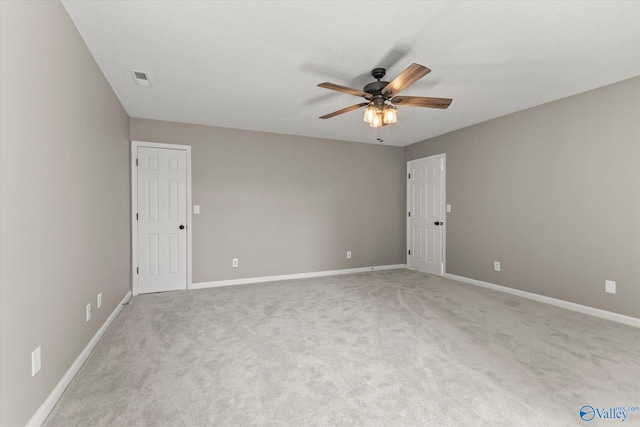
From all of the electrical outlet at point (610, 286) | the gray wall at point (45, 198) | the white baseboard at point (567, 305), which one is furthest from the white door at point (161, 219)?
the electrical outlet at point (610, 286)

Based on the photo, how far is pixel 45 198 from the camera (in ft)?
5.84

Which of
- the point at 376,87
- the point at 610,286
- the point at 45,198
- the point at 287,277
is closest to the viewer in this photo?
the point at 45,198

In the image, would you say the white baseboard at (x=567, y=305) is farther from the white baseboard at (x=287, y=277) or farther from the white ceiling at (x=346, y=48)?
the white ceiling at (x=346, y=48)

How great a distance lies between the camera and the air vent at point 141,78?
9.77ft

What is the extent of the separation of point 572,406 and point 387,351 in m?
1.18

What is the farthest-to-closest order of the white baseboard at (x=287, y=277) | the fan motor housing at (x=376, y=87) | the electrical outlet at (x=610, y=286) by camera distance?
the white baseboard at (x=287, y=277), the electrical outlet at (x=610, y=286), the fan motor housing at (x=376, y=87)

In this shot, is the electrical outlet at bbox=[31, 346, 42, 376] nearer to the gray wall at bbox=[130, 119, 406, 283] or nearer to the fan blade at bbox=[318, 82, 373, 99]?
the fan blade at bbox=[318, 82, 373, 99]

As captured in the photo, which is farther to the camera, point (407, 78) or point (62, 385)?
point (407, 78)

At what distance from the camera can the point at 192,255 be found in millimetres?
4656

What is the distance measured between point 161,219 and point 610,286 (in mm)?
5599

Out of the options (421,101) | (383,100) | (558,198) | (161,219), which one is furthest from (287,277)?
(558,198)

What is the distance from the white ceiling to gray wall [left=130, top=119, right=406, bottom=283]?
3.42 feet

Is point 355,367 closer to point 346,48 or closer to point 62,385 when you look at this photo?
point 62,385

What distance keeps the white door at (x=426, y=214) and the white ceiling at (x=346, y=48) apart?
5.96 feet
